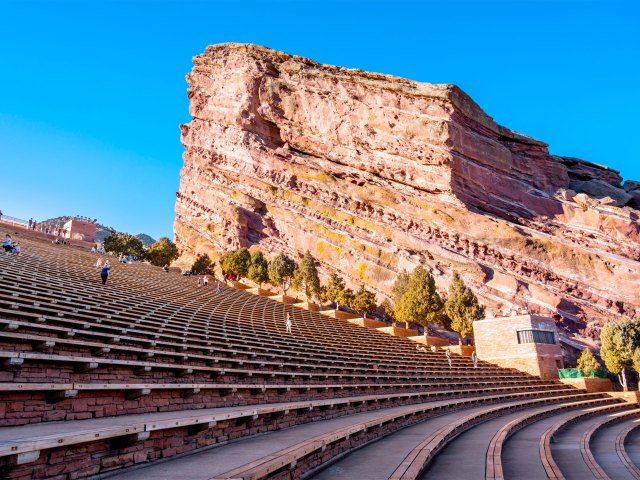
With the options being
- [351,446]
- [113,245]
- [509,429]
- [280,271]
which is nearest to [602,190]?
[280,271]

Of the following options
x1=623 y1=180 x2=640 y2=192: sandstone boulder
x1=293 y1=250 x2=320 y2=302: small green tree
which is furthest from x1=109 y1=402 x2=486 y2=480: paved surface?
x1=623 y1=180 x2=640 y2=192: sandstone boulder

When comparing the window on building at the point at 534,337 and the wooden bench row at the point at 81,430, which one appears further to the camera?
the window on building at the point at 534,337

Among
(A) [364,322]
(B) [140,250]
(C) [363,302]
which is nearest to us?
(A) [364,322]

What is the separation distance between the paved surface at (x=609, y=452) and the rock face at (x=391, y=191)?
40.1 metres

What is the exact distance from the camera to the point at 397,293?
53.2 m

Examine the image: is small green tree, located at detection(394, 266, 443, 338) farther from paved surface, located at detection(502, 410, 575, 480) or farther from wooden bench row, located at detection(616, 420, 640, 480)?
paved surface, located at detection(502, 410, 575, 480)

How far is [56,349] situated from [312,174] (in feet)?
225

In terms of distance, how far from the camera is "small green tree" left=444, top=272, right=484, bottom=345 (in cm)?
4428

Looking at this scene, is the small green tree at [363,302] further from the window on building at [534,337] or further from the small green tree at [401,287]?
the window on building at [534,337]

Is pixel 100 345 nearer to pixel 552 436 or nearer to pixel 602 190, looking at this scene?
pixel 552 436

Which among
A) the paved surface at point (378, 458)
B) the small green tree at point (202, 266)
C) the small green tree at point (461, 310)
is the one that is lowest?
the paved surface at point (378, 458)

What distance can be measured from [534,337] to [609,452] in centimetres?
2388

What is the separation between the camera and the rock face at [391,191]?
201ft

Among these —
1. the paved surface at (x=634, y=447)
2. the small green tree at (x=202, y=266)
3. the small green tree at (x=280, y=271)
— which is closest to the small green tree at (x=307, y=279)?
the small green tree at (x=280, y=271)
